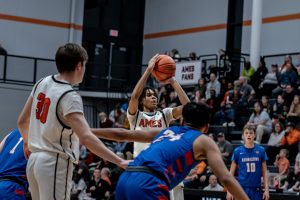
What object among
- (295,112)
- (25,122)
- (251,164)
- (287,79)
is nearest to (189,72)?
(287,79)

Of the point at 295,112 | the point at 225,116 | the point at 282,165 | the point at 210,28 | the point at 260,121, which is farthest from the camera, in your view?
the point at 210,28

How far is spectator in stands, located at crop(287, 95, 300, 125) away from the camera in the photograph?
16453 millimetres

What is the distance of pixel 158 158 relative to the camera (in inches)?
194

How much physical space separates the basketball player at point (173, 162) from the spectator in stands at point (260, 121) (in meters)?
11.8

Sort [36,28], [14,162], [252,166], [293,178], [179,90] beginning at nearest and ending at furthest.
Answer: [14,162] < [179,90] < [252,166] < [293,178] < [36,28]

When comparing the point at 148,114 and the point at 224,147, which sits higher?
the point at 148,114

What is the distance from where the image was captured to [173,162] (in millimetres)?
4938

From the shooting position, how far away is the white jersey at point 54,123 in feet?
17.3

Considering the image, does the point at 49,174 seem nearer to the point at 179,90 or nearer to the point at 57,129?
the point at 57,129

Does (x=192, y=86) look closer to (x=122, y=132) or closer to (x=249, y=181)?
(x=249, y=181)

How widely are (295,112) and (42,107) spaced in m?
12.1

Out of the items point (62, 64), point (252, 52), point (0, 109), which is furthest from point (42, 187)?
point (0, 109)

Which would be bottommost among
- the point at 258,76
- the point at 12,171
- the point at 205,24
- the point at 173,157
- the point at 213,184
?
the point at 213,184

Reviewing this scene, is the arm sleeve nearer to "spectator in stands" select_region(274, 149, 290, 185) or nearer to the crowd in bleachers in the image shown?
the crowd in bleachers
